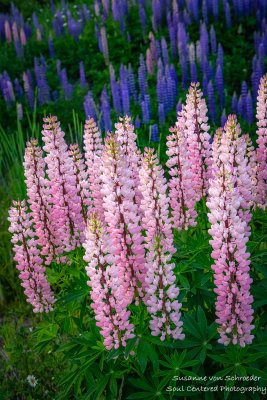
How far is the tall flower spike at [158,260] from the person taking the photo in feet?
6.61

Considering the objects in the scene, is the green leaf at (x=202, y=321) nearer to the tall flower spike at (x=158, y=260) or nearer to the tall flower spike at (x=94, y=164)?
the tall flower spike at (x=158, y=260)

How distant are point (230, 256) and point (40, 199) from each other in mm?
1389

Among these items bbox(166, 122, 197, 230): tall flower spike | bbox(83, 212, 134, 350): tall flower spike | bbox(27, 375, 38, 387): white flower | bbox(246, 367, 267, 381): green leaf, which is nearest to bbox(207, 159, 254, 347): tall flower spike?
bbox(246, 367, 267, 381): green leaf

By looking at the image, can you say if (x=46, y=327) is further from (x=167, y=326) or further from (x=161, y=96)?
(x=161, y=96)

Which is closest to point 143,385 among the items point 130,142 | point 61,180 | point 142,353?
point 142,353

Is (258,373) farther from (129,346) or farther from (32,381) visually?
(32,381)

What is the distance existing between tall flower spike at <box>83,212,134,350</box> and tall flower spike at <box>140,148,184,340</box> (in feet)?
0.50

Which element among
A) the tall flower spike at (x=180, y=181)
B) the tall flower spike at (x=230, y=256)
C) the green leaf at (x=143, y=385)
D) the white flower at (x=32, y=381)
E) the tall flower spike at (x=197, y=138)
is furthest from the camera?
the white flower at (x=32, y=381)

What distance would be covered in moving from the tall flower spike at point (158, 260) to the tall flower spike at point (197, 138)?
26.4 inches

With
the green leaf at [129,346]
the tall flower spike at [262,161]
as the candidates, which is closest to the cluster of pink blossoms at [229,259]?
the green leaf at [129,346]

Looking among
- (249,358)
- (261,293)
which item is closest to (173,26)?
(261,293)

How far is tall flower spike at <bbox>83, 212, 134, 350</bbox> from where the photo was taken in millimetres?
1948

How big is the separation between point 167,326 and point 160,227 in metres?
0.49

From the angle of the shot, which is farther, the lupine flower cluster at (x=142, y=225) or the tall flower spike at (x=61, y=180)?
the tall flower spike at (x=61, y=180)
